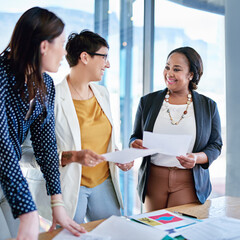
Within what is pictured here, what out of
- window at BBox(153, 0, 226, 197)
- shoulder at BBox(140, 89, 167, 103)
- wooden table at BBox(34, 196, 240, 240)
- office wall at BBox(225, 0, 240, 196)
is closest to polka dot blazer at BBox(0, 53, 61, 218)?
wooden table at BBox(34, 196, 240, 240)

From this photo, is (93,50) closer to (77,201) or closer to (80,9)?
(77,201)

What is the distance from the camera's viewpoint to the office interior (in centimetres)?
273

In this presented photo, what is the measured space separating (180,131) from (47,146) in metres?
1.01

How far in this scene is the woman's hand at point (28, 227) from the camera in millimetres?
924

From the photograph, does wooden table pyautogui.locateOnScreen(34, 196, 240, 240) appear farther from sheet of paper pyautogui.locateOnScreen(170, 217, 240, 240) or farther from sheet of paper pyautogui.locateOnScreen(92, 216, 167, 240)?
sheet of paper pyautogui.locateOnScreen(92, 216, 167, 240)

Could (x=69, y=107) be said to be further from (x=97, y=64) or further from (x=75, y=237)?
(x=75, y=237)

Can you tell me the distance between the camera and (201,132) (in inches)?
77.8

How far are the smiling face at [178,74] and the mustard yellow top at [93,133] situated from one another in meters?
0.60

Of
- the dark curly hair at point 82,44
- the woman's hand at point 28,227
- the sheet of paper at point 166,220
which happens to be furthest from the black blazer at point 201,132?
the woman's hand at point 28,227

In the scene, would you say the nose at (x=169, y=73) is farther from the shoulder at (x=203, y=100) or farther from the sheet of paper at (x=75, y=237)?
the sheet of paper at (x=75, y=237)

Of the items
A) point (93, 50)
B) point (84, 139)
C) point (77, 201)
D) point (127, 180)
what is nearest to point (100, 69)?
point (93, 50)

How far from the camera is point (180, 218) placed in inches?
57.0

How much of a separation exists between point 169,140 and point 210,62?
174 cm

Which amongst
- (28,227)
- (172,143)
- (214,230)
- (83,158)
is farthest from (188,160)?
(28,227)
